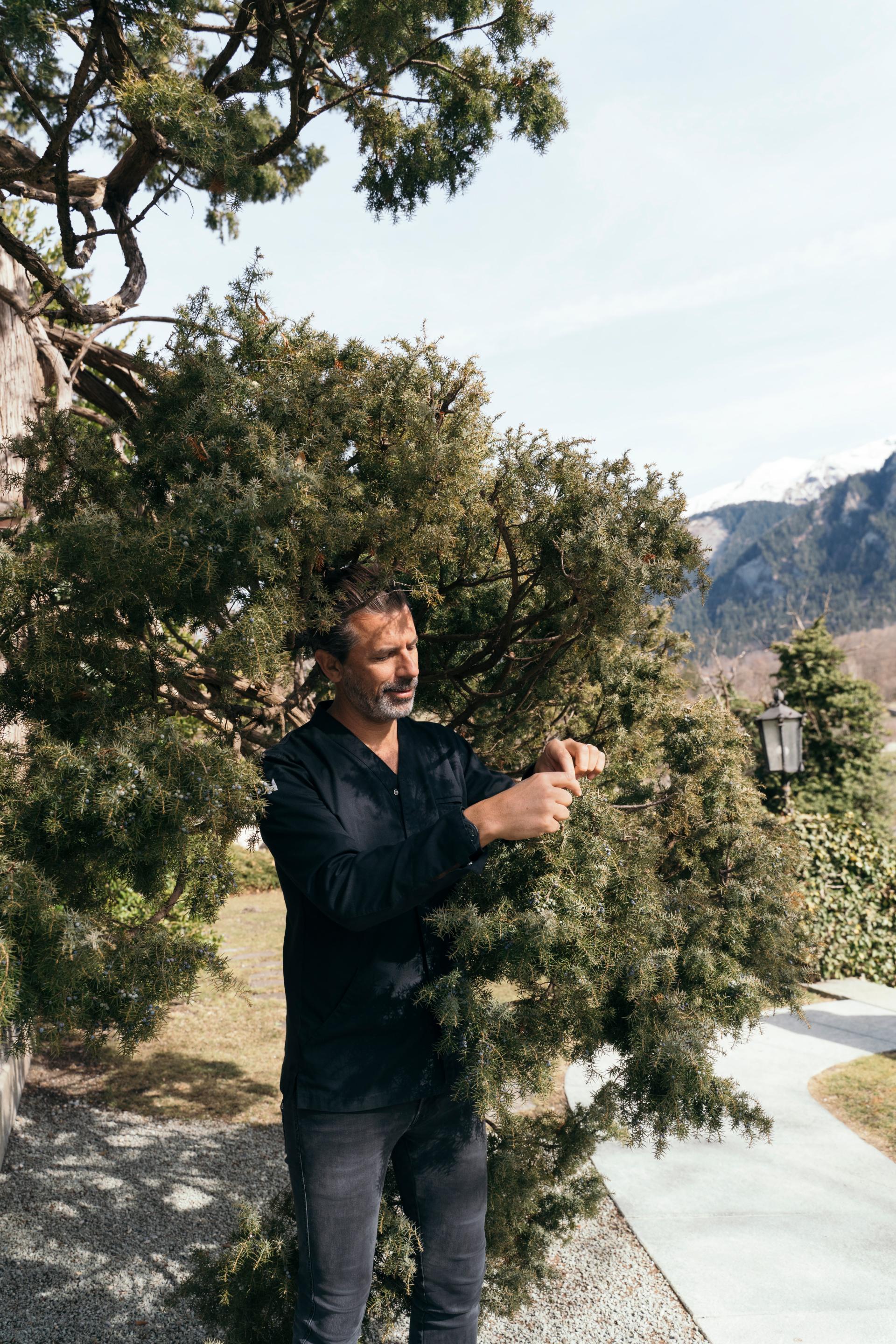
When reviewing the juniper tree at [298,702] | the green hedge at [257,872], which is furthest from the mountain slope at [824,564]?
the juniper tree at [298,702]

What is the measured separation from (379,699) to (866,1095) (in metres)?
5.15

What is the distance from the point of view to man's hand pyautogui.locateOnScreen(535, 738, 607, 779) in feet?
6.61

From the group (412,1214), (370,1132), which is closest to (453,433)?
(370,1132)

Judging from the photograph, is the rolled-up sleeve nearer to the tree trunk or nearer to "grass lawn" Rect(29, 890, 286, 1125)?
the tree trunk

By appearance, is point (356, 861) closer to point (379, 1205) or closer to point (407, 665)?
point (407, 665)

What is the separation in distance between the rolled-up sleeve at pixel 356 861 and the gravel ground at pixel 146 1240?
1.77m

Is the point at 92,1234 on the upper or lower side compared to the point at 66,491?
lower

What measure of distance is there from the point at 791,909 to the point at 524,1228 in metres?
1.50

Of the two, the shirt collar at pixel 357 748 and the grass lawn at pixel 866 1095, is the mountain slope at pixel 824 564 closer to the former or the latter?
the grass lawn at pixel 866 1095

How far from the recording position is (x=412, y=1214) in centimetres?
217

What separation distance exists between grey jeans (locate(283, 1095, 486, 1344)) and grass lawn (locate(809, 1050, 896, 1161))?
147 inches

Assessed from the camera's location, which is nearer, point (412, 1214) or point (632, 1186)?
point (412, 1214)

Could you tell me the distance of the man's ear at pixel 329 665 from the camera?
2.19m

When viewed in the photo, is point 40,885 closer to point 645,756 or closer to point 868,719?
point 645,756
